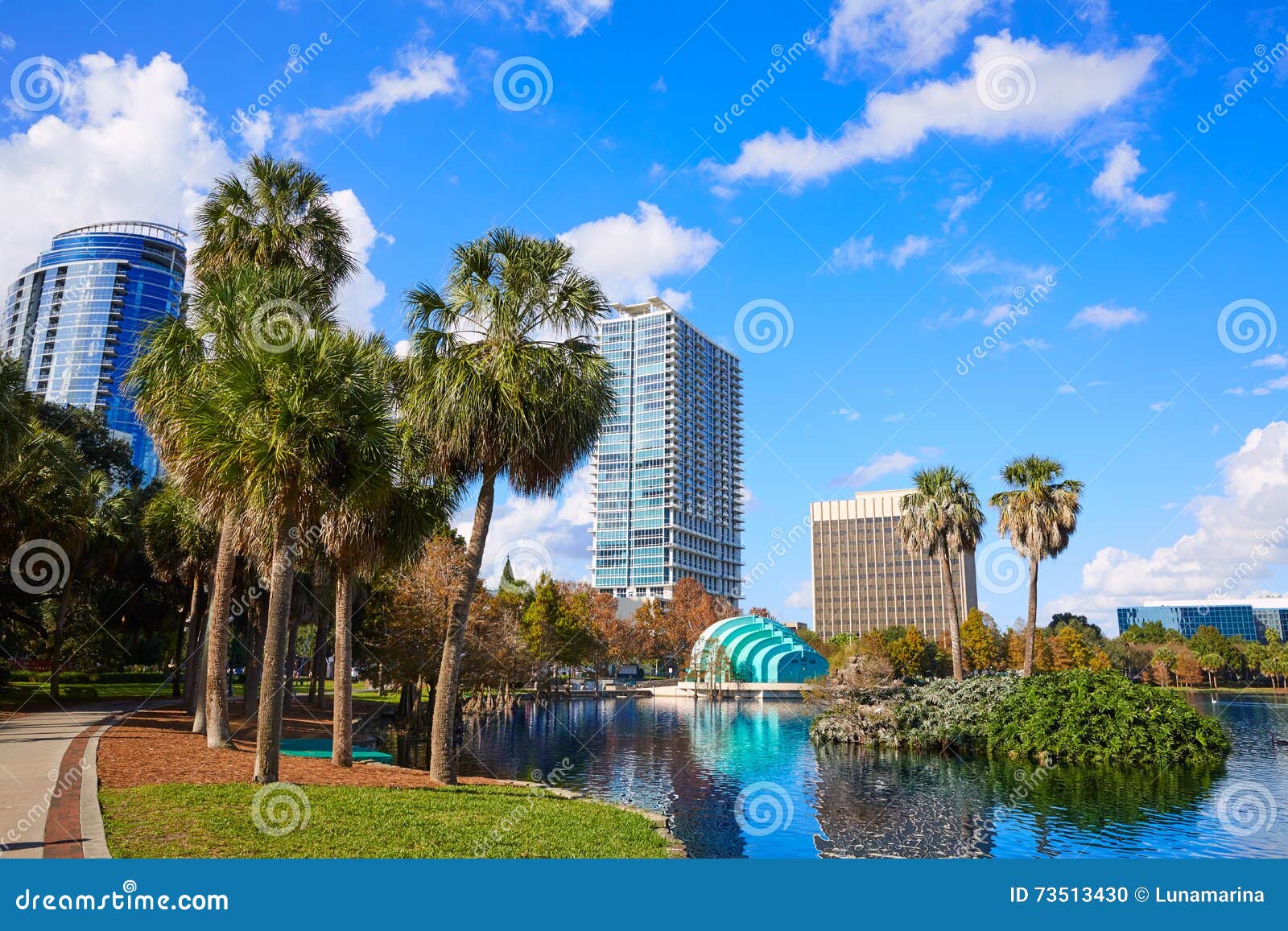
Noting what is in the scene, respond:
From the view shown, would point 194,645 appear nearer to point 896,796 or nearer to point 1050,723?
point 896,796

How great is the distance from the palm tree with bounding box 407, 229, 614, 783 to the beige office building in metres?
169

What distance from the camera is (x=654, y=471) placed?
18588cm

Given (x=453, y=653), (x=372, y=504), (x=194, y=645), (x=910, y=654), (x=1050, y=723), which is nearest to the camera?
(x=372, y=504)

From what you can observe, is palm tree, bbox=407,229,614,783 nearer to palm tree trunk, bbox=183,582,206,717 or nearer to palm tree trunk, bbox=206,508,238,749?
palm tree trunk, bbox=206,508,238,749

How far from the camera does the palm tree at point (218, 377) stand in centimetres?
1370

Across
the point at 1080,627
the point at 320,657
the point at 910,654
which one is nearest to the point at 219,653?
the point at 320,657

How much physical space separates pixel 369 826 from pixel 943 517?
38451 mm

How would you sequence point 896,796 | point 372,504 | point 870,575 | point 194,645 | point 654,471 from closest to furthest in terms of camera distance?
point 372,504, point 896,796, point 194,645, point 870,575, point 654,471

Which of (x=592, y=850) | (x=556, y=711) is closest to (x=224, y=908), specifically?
(x=592, y=850)

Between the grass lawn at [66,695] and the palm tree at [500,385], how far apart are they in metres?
25.4

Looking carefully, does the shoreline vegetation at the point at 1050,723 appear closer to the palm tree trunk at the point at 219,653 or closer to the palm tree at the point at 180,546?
the palm tree trunk at the point at 219,653

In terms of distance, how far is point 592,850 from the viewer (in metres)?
11.6

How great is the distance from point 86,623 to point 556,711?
3523 cm

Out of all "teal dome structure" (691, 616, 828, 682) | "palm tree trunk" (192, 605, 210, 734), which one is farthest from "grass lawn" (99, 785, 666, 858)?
"teal dome structure" (691, 616, 828, 682)
